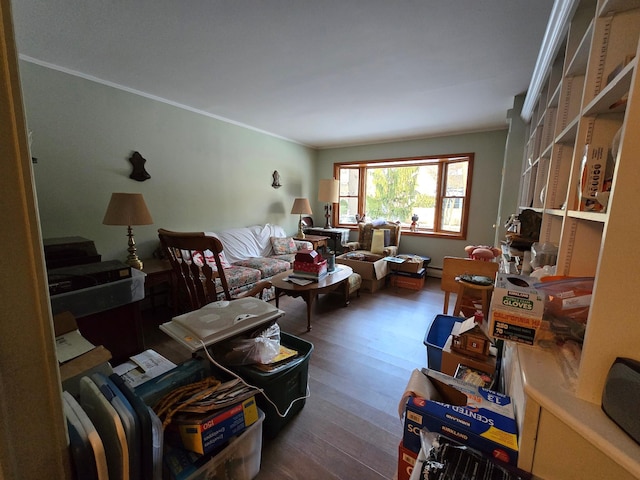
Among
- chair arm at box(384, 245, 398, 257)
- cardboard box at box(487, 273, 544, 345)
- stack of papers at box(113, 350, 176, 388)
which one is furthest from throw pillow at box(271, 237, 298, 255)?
cardboard box at box(487, 273, 544, 345)

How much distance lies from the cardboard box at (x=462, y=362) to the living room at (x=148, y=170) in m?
1.40

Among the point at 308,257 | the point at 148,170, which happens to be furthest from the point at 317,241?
the point at 148,170

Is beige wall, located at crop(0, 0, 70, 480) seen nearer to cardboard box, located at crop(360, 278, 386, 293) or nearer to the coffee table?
the coffee table

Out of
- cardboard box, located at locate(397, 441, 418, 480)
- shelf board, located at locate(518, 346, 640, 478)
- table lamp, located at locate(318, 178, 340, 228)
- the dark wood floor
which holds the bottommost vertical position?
the dark wood floor

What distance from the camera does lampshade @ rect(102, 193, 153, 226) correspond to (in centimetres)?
226

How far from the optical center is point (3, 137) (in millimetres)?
419

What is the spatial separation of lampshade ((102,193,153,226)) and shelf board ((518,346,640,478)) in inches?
109

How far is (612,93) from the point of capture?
30.2 inches

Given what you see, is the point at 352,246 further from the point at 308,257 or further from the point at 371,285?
the point at 308,257

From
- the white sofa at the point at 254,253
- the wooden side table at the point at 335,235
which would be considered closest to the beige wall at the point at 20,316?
the white sofa at the point at 254,253

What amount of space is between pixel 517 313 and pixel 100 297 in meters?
2.08

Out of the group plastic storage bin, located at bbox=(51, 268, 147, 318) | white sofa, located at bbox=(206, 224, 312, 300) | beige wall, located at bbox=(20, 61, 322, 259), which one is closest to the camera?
plastic storage bin, located at bbox=(51, 268, 147, 318)

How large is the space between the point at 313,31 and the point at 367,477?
2.51m

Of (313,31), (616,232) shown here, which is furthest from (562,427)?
(313,31)
